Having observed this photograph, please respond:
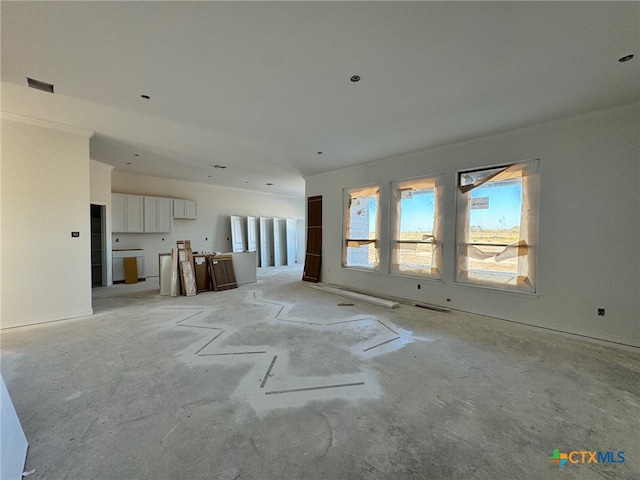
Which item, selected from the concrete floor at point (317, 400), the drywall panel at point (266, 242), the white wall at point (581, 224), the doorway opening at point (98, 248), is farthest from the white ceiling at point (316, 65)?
the drywall panel at point (266, 242)

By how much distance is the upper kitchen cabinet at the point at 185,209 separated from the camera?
8141 millimetres

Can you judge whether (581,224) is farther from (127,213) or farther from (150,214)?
(127,213)

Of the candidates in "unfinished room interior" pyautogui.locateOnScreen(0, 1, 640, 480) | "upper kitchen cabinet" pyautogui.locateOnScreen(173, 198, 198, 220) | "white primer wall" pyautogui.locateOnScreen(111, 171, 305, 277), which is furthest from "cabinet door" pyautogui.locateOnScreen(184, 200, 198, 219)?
"unfinished room interior" pyautogui.locateOnScreen(0, 1, 640, 480)

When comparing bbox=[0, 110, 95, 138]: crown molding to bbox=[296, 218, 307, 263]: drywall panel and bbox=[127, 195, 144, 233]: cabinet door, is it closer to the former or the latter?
bbox=[127, 195, 144, 233]: cabinet door

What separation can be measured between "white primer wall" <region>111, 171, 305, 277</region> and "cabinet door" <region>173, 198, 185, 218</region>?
30cm

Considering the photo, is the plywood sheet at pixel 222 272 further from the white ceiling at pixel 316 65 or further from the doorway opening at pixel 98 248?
the white ceiling at pixel 316 65

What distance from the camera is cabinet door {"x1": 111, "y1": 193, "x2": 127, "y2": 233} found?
6.95m

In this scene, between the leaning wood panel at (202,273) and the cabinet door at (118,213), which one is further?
the cabinet door at (118,213)

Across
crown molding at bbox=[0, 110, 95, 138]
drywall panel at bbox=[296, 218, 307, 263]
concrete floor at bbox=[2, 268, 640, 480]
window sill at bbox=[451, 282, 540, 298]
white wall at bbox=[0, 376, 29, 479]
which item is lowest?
concrete floor at bbox=[2, 268, 640, 480]

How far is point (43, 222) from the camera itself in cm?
382

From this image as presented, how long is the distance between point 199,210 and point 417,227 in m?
7.15

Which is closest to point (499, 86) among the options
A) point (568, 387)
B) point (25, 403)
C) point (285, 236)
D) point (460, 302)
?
point (568, 387)

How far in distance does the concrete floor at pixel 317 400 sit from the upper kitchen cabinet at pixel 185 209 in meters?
4.90

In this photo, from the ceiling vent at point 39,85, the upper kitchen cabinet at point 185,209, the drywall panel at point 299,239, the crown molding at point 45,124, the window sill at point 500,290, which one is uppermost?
the ceiling vent at point 39,85
